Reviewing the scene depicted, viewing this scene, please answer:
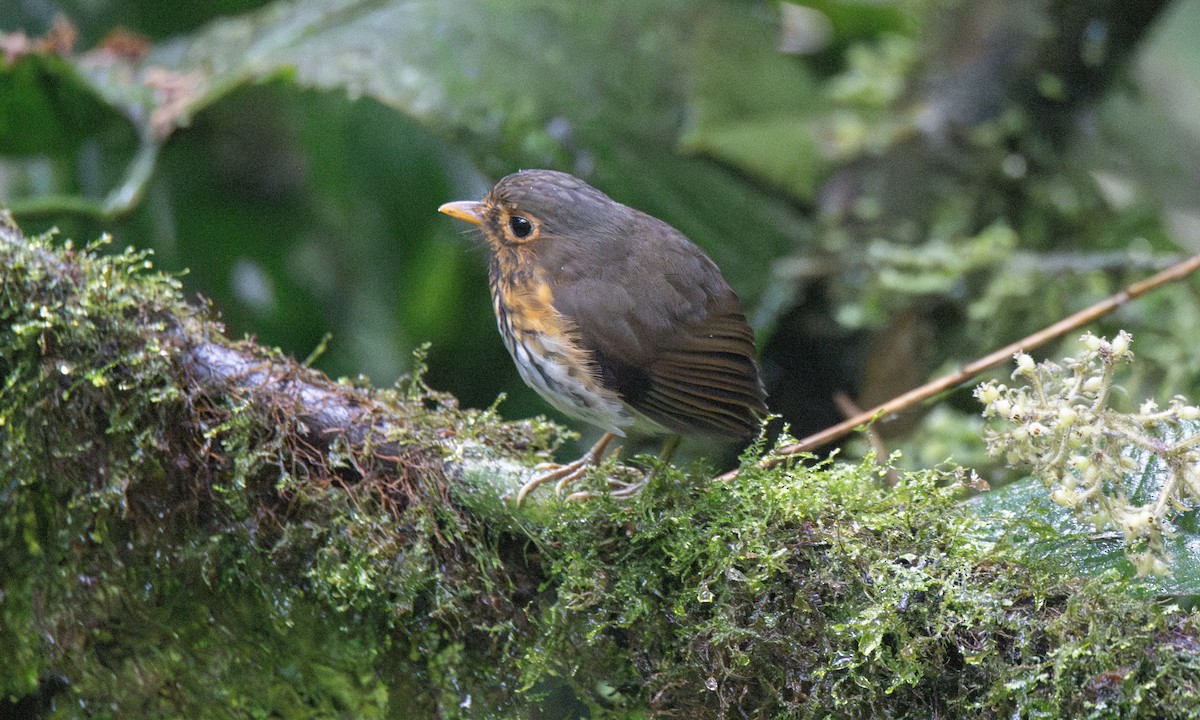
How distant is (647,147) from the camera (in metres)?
3.71

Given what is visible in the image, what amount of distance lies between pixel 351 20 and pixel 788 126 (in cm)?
179

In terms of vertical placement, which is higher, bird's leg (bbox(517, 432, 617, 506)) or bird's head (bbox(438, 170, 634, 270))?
bird's head (bbox(438, 170, 634, 270))

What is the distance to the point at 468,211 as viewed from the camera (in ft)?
6.72

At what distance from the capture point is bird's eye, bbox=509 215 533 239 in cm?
199

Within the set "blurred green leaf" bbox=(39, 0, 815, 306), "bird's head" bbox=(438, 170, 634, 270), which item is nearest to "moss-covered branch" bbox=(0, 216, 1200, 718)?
"bird's head" bbox=(438, 170, 634, 270)

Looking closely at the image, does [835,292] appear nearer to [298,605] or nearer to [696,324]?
[696,324]

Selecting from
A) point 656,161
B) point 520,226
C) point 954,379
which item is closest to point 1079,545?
point 954,379

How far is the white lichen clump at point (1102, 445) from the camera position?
136cm

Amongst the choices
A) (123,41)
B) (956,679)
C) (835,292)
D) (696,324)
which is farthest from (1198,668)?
(123,41)

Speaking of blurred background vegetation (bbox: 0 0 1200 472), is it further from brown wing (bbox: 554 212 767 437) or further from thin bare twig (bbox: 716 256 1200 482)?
brown wing (bbox: 554 212 767 437)

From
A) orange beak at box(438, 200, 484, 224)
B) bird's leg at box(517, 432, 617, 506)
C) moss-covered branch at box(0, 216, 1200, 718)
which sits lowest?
moss-covered branch at box(0, 216, 1200, 718)

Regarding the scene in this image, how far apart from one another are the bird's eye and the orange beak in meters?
0.08

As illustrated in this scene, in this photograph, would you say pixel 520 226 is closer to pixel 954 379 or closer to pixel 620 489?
pixel 620 489

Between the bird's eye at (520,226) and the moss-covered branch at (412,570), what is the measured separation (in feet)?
1.14
